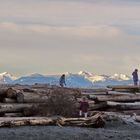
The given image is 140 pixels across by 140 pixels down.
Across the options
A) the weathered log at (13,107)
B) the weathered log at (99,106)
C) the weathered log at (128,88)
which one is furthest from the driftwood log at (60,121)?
the weathered log at (128,88)

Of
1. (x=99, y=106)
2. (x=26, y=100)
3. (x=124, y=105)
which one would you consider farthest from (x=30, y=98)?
(x=124, y=105)

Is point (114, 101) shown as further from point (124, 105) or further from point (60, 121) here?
point (60, 121)

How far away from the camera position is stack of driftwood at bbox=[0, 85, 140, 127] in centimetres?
2730

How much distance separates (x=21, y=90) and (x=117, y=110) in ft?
18.6

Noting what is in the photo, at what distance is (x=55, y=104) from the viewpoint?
105 feet

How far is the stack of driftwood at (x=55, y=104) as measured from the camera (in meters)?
27.3

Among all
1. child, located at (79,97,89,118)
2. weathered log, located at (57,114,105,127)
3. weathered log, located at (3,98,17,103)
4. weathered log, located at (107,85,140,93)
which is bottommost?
weathered log, located at (57,114,105,127)

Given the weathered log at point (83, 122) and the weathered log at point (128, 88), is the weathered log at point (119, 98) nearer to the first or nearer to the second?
the weathered log at point (128, 88)

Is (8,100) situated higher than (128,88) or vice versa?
(128,88)

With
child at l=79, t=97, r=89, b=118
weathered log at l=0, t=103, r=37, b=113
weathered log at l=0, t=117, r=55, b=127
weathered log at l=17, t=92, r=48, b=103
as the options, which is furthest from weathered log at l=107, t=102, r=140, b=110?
weathered log at l=0, t=117, r=55, b=127

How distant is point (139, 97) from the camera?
3638cm

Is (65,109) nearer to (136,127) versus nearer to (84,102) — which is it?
(84,102)

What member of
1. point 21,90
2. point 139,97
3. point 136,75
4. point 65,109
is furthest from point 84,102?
point 136,75

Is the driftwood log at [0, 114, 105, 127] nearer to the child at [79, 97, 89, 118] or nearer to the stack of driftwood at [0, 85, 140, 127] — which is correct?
the stack of driftwood at [0, 85, 140, 127]
